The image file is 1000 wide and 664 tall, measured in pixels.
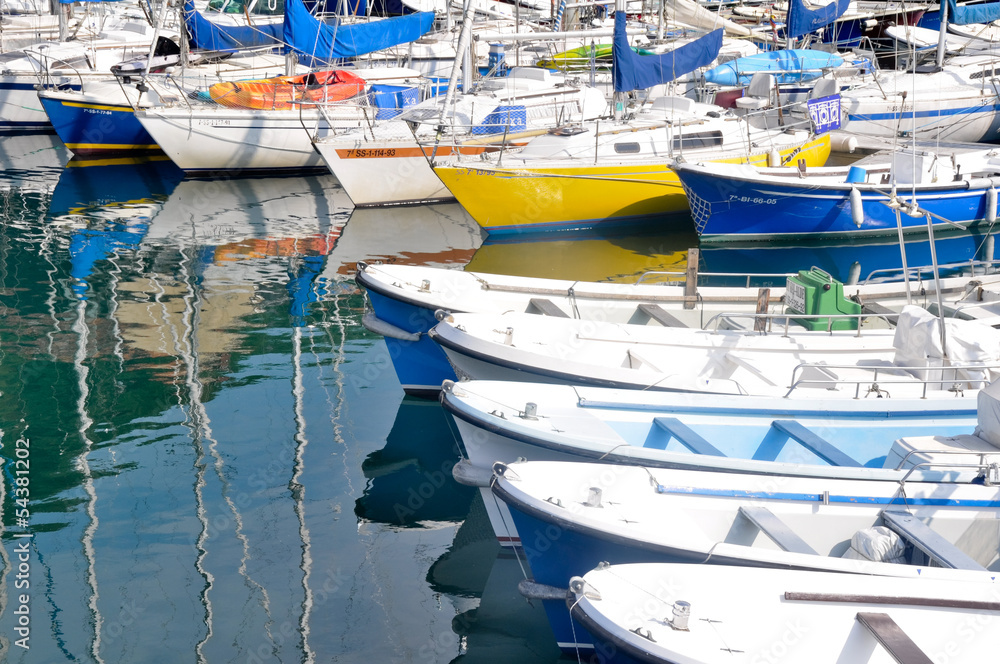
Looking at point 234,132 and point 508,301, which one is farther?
point 234,132

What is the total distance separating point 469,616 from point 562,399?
1.82 meters

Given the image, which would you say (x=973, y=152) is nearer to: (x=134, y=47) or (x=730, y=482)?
(x=730, y=482)

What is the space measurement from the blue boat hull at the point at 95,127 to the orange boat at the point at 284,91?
3347 millimetres

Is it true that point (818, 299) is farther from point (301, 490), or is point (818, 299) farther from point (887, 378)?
point (301, 490)

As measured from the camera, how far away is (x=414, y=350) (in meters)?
11.1

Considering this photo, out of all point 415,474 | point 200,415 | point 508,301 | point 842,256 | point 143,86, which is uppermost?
point 143,86

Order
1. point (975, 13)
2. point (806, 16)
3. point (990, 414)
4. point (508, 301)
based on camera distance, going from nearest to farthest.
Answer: point (990, 414) < point (508, 301) < point (806, 16) < point (975, 13)

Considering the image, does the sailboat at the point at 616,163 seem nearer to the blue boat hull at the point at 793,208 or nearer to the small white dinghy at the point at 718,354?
the blue boat hull at the point at 793,208

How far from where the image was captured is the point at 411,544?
8.41 metres

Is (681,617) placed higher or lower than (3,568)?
higher

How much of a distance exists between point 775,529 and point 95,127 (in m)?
24.1

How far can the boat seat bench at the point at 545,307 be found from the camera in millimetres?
10465

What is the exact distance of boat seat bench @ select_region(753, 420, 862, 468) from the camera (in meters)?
7.30

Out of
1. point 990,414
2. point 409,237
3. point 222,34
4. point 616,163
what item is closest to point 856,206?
point 616,163
